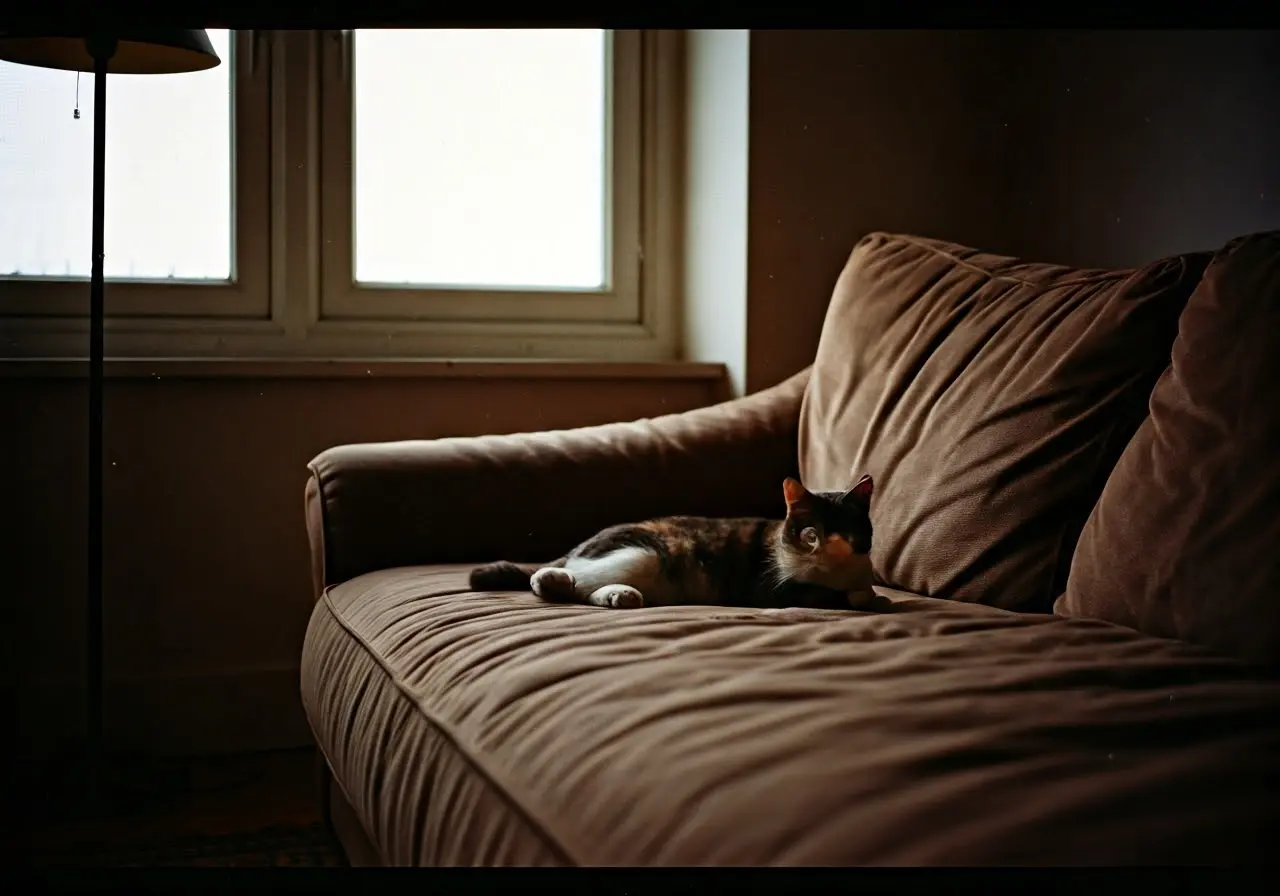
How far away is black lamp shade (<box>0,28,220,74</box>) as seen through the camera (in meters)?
1.58

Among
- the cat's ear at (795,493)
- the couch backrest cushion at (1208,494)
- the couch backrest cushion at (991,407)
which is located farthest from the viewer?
the cat's ear at (795,493)

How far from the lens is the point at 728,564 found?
1.29 m

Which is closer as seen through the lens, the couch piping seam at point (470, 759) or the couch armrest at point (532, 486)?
the couch piping seam at point (470, 759)

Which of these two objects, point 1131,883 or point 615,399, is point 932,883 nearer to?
point 1131,883

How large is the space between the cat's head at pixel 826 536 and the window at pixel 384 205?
1.05 m

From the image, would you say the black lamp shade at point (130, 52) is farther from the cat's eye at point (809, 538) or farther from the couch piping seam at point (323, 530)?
the cat's eye at point (809, 538)

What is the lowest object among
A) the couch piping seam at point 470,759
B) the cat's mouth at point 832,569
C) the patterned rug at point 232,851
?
the patterned rug at point 232,851

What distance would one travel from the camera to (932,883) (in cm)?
51

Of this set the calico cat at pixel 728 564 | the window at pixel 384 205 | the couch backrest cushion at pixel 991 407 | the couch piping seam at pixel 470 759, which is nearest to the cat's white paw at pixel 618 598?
the calico cat at pixel 728 564

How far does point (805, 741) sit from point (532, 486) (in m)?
0.94

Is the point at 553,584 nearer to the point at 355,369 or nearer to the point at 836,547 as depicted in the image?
the point at 836,547

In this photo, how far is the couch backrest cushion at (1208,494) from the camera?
0.90 metres

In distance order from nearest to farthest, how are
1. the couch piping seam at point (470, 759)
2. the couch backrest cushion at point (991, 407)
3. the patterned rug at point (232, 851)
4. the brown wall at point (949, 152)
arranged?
the couch piping seam at point (470, 759), the couch backrest cushion at point (991, 407), the patterned rug at point (232, 851), the brown wall at point (949, 152)

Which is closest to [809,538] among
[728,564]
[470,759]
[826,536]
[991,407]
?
[826,536]
